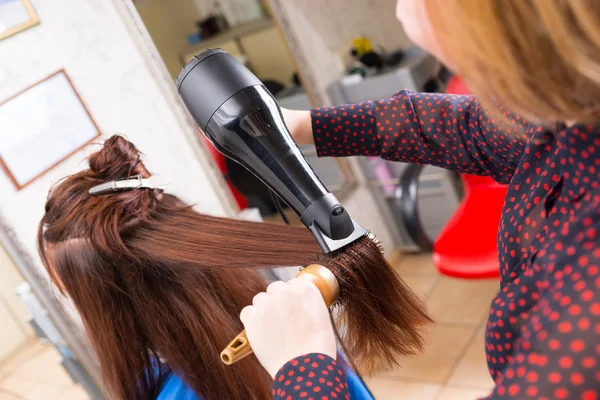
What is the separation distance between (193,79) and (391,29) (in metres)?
2.50

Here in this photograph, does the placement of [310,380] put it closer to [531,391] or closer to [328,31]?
[531,391]

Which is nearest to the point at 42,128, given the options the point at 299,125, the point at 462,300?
the point at 299,125

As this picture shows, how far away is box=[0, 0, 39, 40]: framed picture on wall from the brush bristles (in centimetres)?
146

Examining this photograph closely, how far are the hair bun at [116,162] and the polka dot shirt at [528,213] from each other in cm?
39

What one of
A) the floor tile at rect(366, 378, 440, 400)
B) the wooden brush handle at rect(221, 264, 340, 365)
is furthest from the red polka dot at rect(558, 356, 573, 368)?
the floor tile at rect(366, 378, 440, 400)

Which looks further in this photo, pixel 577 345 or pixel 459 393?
pixel 459 393

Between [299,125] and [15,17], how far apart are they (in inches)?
49.0

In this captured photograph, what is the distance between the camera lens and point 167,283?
1177mm

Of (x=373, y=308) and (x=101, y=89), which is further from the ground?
(x=101, y=89)

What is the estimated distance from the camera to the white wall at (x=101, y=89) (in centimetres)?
192

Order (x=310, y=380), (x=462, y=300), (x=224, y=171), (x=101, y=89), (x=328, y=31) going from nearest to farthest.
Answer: (x=310, y=380)
(x=101, y=89)
(x=224, y=171)
(x=462, y=300)
(x=328, y=31)

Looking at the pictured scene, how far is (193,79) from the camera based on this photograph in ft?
3.23

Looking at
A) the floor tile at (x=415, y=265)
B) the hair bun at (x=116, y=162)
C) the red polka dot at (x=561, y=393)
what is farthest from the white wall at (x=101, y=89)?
the red polka dot at (x=561, y=393)

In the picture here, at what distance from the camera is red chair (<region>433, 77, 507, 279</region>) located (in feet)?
7.37
